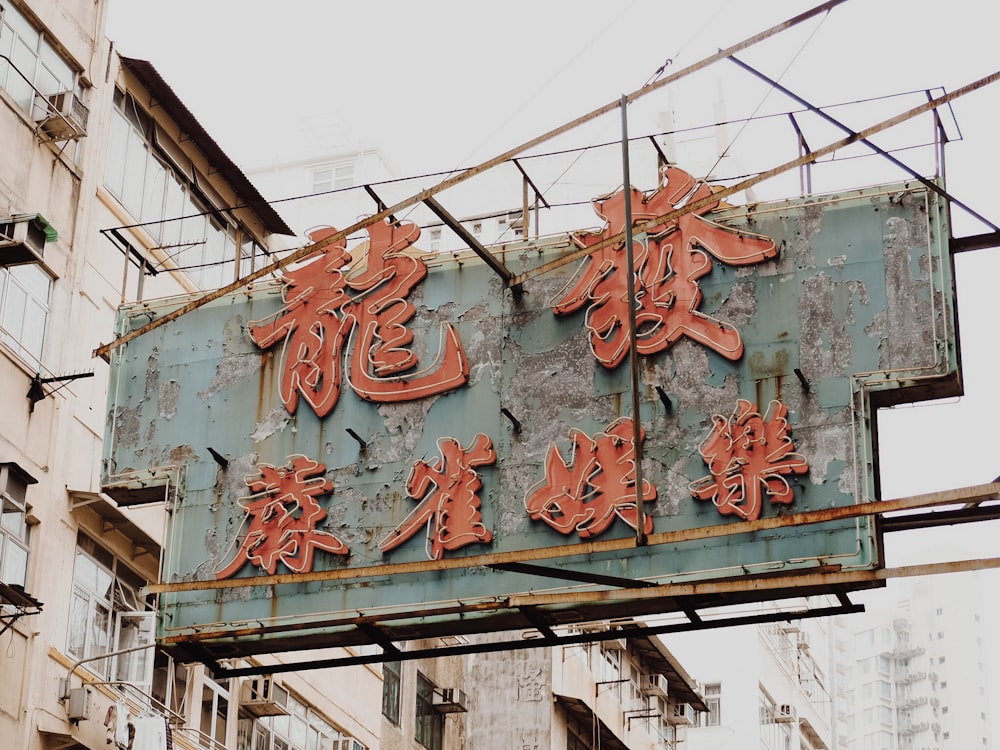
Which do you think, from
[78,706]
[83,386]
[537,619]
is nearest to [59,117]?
[83,386]

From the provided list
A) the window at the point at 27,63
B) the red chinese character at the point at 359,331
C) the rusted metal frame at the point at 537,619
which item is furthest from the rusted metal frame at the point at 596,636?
the window at the point at 27,63

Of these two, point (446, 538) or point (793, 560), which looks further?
point (446, 538)

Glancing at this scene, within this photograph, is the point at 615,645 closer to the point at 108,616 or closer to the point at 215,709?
the point at 215,709

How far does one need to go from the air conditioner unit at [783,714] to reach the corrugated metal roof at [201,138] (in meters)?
25.0

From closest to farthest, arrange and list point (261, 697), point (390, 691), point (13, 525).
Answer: point (13, 525), point (261, 697), point (390, 691)

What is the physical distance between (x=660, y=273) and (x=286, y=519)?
13.2ft

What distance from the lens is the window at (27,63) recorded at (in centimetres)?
2052

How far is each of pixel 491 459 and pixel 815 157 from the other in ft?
12.6

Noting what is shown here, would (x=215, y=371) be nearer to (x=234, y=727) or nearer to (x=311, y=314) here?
(x=311, y=314)

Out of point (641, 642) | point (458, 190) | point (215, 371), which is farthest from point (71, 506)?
point (458, 190)

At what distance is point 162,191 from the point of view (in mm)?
23781

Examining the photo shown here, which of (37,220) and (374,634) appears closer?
(374,634)

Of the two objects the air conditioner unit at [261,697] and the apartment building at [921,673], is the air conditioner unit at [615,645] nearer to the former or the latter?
the air conditioner unit at [261,697]

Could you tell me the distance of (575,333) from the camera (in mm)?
14961
